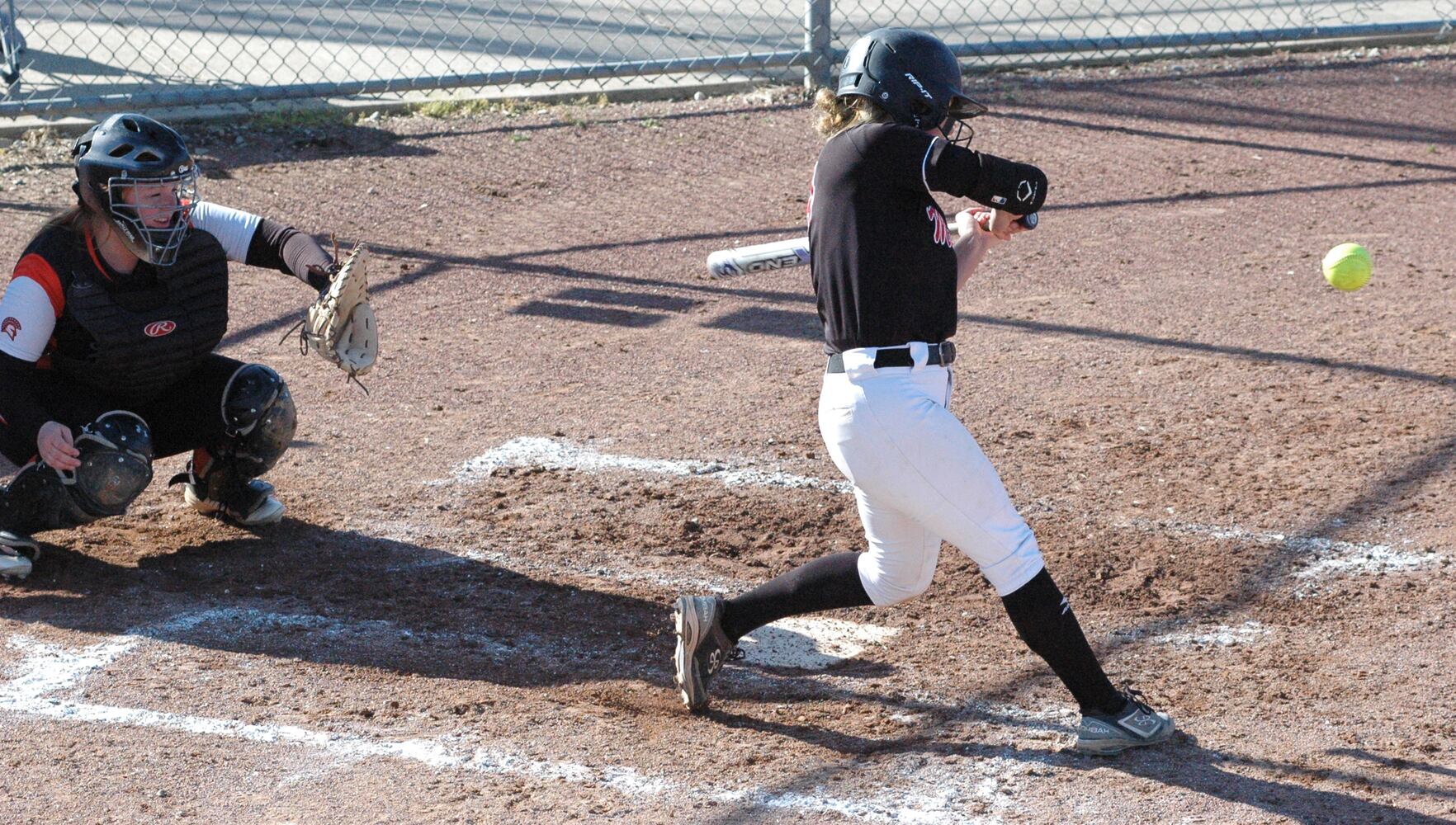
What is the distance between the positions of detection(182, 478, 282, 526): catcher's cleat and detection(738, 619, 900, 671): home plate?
5.11 feet

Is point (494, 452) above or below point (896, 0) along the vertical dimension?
below

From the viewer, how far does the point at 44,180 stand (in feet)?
26.2

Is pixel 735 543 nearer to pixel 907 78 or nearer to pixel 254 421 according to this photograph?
pixel 254 421

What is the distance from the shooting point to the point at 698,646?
3.58 meters

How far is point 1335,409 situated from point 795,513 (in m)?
2.06

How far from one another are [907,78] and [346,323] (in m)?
1.96

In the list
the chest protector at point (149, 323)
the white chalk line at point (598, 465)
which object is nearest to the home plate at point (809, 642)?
the white chalk line at point (598, 465)

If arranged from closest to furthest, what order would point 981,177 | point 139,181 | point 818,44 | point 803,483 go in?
1. point 981,177
2. point 139,181
3. point 803,483
4. point 818,44

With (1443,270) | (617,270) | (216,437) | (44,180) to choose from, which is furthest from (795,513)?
(44,180)

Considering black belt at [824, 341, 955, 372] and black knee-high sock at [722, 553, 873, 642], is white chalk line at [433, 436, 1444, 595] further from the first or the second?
black belt at [824, 341, 955, 372]

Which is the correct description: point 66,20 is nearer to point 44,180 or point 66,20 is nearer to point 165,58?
point 165,58

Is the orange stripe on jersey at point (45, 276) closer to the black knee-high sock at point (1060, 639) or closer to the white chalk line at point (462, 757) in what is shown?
the white chalk line at point (462, 757)

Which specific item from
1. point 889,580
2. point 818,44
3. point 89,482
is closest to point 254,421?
point 89,482

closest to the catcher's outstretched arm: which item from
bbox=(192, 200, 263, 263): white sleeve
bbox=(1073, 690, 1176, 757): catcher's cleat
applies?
bbox=(192, 200, 263, 263): white sleeve
